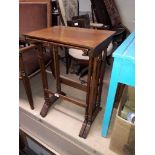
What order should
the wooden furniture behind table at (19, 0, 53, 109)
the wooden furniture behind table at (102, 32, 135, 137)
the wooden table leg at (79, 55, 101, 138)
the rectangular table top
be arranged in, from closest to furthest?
1. the wooden furniture behind table at (102, 32, 135, 137)
2. the rectangular table top
3. the wooden table leg at (79, 55, 101, 138)
4. the wooden furniture behind table at (19, 0, 53, 109)

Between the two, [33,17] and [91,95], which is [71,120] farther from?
[33,17]

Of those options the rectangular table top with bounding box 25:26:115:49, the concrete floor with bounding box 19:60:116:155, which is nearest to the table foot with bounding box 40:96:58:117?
the concrete floor with bounding box 19:60:116:155

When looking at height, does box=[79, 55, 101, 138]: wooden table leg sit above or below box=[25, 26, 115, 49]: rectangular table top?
below

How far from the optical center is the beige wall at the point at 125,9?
109 inches

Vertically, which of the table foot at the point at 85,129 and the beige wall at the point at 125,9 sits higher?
the beige wall at the point at 125,9

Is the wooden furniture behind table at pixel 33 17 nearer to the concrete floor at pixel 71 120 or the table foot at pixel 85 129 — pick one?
the concrete floor at pixel 71 120

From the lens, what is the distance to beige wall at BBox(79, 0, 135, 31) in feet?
9.07

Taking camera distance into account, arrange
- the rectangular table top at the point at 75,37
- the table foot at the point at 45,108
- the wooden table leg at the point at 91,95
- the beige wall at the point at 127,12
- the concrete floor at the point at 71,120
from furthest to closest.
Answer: the beige wall at the point at 127,12
the table foot at the point at 45,108
the concrete floor at the point at 71,120
the wooden table leg at the point at 91,95
the rectangular table top at the point at 75,37

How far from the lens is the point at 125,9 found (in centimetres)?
282

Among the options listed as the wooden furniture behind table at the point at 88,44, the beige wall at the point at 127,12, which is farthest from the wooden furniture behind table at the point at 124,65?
the beige wall at the point at 127,12

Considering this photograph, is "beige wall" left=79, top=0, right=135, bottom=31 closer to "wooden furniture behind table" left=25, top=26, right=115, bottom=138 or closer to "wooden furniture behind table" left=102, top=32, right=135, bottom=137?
"wooden furniture behind table" left=25, top=26, right=115, bottom=138
